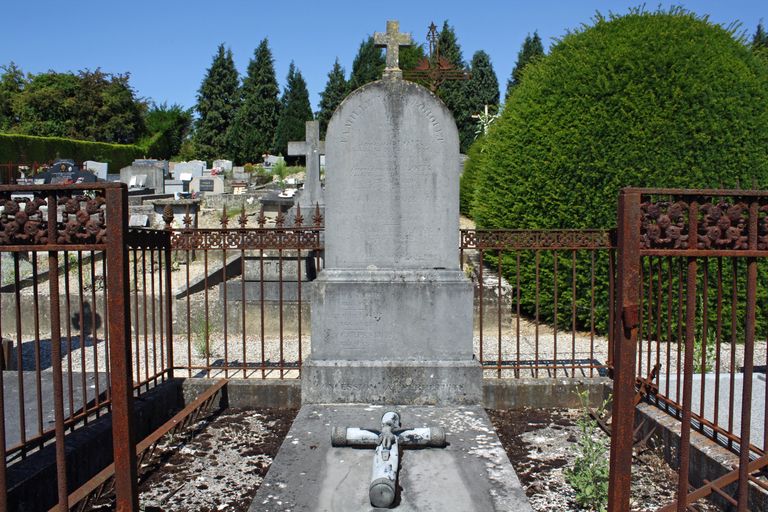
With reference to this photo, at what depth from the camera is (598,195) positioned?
8055mm

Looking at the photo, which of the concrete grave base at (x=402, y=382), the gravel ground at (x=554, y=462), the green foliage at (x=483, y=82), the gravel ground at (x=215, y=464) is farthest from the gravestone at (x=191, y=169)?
the green foliage at (x=483, y=82)

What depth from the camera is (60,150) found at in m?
34.3

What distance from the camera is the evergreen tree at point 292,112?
48719 millimetres

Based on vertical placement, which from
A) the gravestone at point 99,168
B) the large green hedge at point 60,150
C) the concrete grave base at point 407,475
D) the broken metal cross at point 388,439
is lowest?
the concrete grave base at point 407,475

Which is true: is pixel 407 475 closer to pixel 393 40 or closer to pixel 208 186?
pixel 393 40

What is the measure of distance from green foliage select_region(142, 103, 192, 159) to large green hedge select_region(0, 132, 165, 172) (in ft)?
13.9

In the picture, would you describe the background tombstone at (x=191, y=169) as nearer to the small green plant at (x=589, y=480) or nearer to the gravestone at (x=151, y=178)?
the gravestone at (x=151, y=178)

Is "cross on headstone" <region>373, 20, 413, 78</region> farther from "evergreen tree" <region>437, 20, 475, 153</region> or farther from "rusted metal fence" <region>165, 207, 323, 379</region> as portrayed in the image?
"evergreen tree" <region>437, 20, 475, 153</region>

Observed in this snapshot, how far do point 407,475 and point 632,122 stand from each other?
6.24m

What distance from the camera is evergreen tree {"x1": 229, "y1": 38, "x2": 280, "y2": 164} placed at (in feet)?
162

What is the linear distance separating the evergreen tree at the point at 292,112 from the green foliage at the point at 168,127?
861 centimetres

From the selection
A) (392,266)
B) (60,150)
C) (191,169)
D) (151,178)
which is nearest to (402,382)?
(392,266)

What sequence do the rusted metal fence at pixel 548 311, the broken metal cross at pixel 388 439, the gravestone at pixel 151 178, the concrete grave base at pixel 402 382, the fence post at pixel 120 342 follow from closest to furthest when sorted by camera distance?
1. the fence post at pixel 120 342
2. the broken metal cross at pixel 388 439
3. the concrete grave base at pixel 402 382
4. the rusted metal fence at pixel 548 311
5. the gravestone at pixel 151 178

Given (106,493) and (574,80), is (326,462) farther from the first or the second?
(574,80)
